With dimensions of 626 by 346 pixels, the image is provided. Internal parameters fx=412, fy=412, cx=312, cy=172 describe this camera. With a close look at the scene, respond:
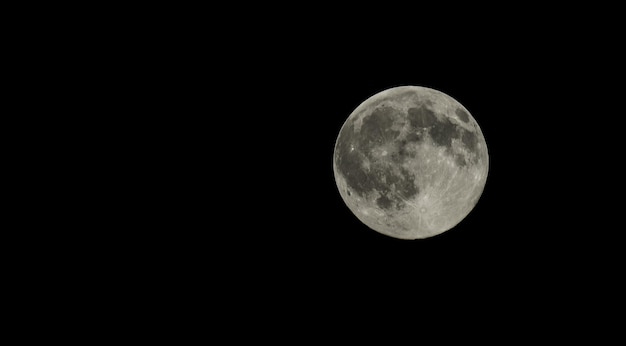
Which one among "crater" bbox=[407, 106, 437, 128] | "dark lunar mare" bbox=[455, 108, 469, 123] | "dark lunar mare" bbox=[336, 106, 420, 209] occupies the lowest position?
"dark lunar mare" bbox=[336, 106, 420, 209]

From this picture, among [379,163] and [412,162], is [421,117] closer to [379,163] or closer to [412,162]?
[412,162]

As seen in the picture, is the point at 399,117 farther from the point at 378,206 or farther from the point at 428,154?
the point at 378,206

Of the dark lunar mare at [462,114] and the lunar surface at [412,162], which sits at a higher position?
the dark lunar mare at [462,114]

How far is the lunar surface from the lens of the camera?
16.8 feet

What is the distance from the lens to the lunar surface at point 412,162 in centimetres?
511

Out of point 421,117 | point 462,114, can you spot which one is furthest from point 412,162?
point 462,114

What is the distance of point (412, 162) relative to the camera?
5055mm

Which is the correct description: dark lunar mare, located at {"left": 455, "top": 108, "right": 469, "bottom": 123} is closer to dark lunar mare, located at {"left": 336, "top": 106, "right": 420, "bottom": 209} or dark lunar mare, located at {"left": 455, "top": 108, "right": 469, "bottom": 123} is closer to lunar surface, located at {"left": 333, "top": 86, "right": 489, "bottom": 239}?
lunar surface, located at {"left": 333, "top": 86, "right": 489, "bottom": 239}

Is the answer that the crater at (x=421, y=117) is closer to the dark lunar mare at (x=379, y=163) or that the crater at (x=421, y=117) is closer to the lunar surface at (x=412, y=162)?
the lunar surface at (x=412, y=162)

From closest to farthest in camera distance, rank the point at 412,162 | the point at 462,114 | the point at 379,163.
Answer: the point at 412,162
the point at 379,163
the point at 462,114

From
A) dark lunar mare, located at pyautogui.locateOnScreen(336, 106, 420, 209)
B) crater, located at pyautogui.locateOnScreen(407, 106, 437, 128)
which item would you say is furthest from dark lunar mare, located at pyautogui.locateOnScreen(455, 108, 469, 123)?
dark lunar mare, located at pyautogui.locateOnScreen(336, 106, 420, 209)

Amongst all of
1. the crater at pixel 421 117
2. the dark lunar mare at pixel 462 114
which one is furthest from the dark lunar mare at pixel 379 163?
the dark lunar mare at pixel 462 114

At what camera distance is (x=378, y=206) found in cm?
544

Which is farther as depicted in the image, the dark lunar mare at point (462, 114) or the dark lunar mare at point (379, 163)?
the dark lunar mare at point (462, 114)
